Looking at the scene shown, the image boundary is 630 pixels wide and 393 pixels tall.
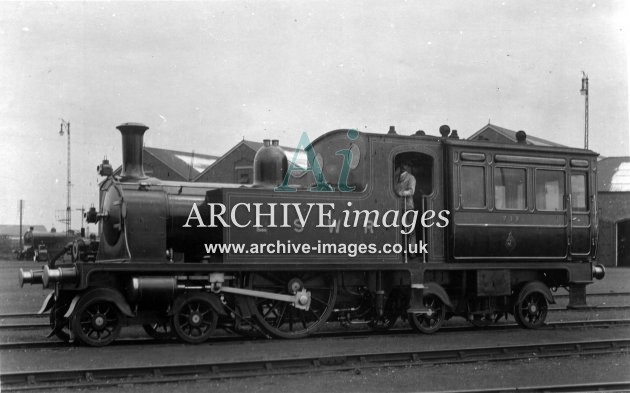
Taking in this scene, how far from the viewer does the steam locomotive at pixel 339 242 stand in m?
10.4

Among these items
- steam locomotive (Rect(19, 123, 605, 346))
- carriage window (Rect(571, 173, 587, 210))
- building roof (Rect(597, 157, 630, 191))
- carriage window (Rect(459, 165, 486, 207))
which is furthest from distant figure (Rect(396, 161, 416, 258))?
building roof (Rect(597, 157, 630, 191))

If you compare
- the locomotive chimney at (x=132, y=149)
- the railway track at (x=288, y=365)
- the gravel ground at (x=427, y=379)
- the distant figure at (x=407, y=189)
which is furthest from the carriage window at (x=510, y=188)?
the locomotive chimney at (x=132, y=149)

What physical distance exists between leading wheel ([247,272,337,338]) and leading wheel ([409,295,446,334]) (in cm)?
153

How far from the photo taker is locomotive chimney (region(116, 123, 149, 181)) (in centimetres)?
1084

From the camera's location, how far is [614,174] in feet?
141

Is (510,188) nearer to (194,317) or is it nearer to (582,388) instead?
(582,388)

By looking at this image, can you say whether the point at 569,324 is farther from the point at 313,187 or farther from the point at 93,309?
the point at 93,309

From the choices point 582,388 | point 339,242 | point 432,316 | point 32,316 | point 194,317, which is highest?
point 339,242

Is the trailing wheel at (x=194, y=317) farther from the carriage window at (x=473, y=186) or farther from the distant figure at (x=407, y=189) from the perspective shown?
the carriage window at (x=473, y=186)

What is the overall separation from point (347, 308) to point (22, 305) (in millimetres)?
9563

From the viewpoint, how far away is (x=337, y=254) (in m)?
11.2

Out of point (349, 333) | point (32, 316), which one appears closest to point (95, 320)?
point (349, 333)

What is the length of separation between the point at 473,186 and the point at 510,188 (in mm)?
781

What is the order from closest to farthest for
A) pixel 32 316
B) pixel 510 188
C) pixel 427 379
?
pixel 427 379, pixel 510 188, pixel 32 316
